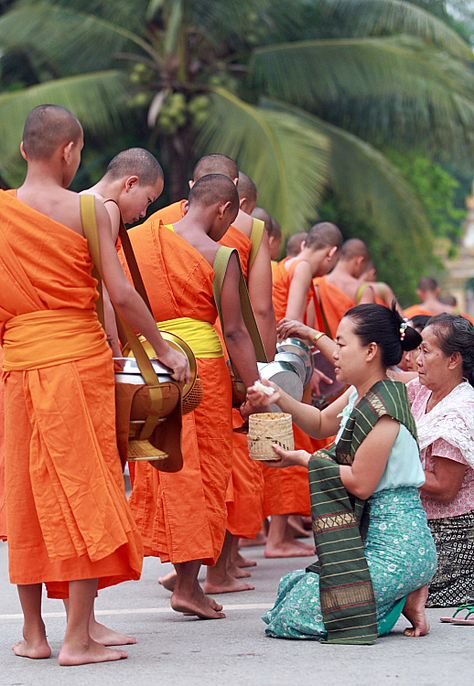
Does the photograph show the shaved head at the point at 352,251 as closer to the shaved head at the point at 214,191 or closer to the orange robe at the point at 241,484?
the orange robe at the point at 241,484

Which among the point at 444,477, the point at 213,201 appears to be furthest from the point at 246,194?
the point at 444,477

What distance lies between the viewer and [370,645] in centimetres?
514

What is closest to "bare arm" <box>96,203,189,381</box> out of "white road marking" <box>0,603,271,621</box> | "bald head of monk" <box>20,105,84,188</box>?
"bald head of monk" <box>20,105,84,188</box>

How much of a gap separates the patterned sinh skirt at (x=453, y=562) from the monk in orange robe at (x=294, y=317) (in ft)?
6.00

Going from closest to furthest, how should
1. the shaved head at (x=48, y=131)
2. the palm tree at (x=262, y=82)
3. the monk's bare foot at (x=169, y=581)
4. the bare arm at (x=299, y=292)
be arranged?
the shaved head at (x=48, y=131), the monk's bare foot at (x=169, y=581), the bare arm at (x=299, y=292), the palm tree at (x=262, y=82)

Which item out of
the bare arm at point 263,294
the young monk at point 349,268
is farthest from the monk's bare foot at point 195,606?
the young monk at point 349,268

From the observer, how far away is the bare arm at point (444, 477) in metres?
6.02

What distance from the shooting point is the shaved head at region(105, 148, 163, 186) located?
5996 millimetres

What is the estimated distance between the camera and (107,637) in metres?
5.39

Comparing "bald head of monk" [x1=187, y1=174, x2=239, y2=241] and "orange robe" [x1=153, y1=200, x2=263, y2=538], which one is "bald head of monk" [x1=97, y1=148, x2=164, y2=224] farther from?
"orange robe" [x1=153, y1=200, x2=263, y2=538]

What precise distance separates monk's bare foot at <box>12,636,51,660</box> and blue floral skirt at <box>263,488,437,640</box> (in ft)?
2.79

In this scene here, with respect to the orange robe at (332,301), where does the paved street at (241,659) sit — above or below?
above

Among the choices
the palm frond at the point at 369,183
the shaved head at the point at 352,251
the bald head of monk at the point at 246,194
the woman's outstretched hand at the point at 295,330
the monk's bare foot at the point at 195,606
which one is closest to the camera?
the monk's bare foot at the point at 195,606

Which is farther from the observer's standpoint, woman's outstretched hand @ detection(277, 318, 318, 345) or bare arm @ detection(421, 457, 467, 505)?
woman's outstretched hand @ detection(277, 318, 318, 345)
